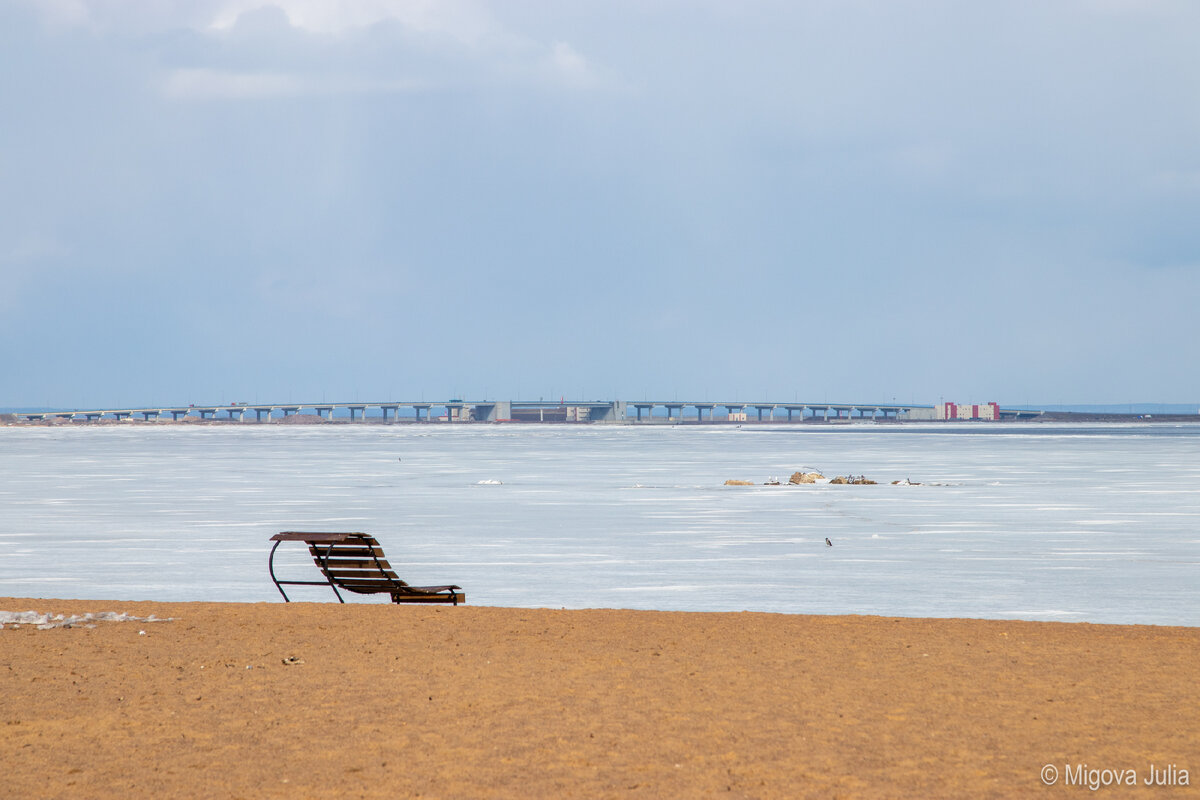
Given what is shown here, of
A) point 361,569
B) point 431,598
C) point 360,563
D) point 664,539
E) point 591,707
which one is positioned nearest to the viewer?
point 591,707

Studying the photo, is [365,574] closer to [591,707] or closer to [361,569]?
[361,569]

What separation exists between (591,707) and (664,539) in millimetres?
12169

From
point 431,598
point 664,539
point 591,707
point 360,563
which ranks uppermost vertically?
point 360,563

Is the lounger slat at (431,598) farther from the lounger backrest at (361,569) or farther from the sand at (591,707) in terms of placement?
the sand at (591,707)

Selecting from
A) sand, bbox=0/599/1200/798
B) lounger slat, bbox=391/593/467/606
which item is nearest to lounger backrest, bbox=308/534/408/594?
lounger slat, bbox=391/593/467/606

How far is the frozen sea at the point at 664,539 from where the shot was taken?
14.0 meters

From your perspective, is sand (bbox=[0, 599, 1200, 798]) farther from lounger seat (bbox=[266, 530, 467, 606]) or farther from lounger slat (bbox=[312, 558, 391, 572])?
lounger slat (bbox=[312, 558, 391, 572])

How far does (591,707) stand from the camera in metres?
7.87

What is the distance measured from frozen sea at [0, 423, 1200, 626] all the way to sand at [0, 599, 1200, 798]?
8.81ft

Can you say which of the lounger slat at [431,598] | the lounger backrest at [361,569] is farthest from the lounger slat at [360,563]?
the lounger slat at [431,598]

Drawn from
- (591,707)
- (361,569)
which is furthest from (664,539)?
(591,707)

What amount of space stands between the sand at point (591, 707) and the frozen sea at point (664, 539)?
269 centimetres

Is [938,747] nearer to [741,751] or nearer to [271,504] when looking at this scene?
[741,751]

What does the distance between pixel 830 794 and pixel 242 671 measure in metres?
4.87
